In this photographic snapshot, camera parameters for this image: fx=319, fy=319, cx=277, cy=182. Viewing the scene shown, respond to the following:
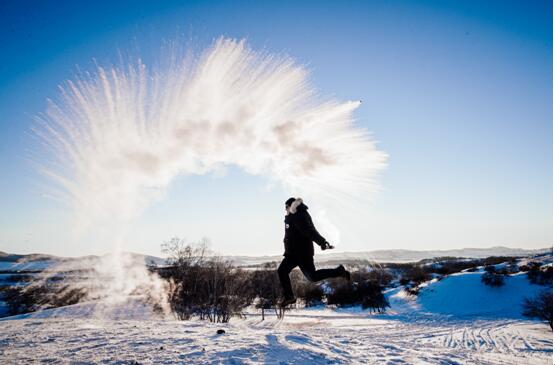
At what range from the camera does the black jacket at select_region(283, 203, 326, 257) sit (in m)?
6.07

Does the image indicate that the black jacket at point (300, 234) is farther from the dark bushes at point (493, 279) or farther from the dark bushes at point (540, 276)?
the dark bushes at point (540, 276)

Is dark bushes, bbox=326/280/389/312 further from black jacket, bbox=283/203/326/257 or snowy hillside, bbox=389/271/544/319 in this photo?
black jacket, bbox=283/203/326/257

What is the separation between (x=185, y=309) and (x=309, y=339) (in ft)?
115

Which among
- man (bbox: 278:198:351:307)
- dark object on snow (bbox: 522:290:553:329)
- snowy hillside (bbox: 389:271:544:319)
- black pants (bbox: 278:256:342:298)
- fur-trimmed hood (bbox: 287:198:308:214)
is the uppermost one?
fur-trimmed hood (bbox: 287:198:308:214)

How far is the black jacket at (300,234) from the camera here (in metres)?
6.07

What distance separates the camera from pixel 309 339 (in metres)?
6.79

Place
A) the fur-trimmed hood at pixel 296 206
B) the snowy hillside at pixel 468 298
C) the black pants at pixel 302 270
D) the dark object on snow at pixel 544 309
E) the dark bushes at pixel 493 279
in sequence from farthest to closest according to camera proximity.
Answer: the dark bushes at pixel 493 279, the snowy hillside at pixel 468 298, the dark object on snow at pixel 544 309, the black pants at pixel 302 270, the fur-trimmed hood at pixel 296 206

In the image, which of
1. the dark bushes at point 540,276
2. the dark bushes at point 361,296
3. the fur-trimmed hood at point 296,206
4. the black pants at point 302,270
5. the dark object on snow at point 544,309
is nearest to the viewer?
the fur-trimmed hood at point 296,206

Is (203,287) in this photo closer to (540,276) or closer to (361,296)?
(361,296)

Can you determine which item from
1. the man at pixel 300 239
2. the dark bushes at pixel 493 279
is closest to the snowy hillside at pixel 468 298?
the dark bushes at pixel 493 279

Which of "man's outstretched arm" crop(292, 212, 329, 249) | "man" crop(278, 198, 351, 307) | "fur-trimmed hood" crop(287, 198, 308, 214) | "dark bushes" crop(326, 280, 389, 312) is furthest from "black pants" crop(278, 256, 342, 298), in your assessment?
"dark bushes" crop(326, 280, 389, 312)

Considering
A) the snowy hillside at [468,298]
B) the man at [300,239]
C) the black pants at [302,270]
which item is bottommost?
the snowy hillside at [468,298]

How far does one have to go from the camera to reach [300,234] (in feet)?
20.2

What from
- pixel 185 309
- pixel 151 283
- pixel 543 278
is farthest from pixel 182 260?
pixel 543 278
